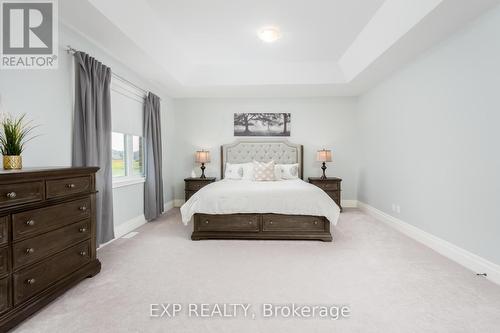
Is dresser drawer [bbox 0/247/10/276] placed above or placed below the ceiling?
below

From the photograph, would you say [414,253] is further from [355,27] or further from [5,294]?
[5,294]

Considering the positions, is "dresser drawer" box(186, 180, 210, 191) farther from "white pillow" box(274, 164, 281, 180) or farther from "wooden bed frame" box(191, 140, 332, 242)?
"wooden bed frame" box(191, 140, 332, 242)

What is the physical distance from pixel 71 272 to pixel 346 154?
17.9 ft

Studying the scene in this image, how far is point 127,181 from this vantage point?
167 inches

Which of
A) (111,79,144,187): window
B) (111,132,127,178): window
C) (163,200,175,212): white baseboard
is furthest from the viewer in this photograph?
(163,200,175,212): white baseboard

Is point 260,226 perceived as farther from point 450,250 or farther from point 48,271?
point 48,271

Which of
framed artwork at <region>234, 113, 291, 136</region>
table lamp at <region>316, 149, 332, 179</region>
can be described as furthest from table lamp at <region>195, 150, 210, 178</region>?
table lamp at <region>316, 149, 332, 179</region>

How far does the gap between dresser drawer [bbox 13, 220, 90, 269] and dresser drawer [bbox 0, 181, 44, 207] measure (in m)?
0.29

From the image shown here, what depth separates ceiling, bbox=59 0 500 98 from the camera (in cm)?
281

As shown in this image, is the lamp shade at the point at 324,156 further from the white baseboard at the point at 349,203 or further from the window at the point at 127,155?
the window at the point at 127,155

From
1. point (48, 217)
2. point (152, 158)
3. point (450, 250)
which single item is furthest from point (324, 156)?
point (48, 217)

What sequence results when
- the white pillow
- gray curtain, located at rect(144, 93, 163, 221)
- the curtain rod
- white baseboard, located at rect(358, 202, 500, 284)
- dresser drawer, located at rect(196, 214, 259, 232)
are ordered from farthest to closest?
the white pillow
gray curtain, located at rect(144, 93, 163, 221)
dresser drawer, located at rect(196, 214, 259, 232)
the curtain rod
white baseboard, located at rect(358, 202, 500, 284)

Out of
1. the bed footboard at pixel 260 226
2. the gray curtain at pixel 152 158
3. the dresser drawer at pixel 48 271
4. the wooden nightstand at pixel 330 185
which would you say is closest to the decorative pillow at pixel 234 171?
the gray curtain at pixel 152 158

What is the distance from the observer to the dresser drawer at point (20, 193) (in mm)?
1749
